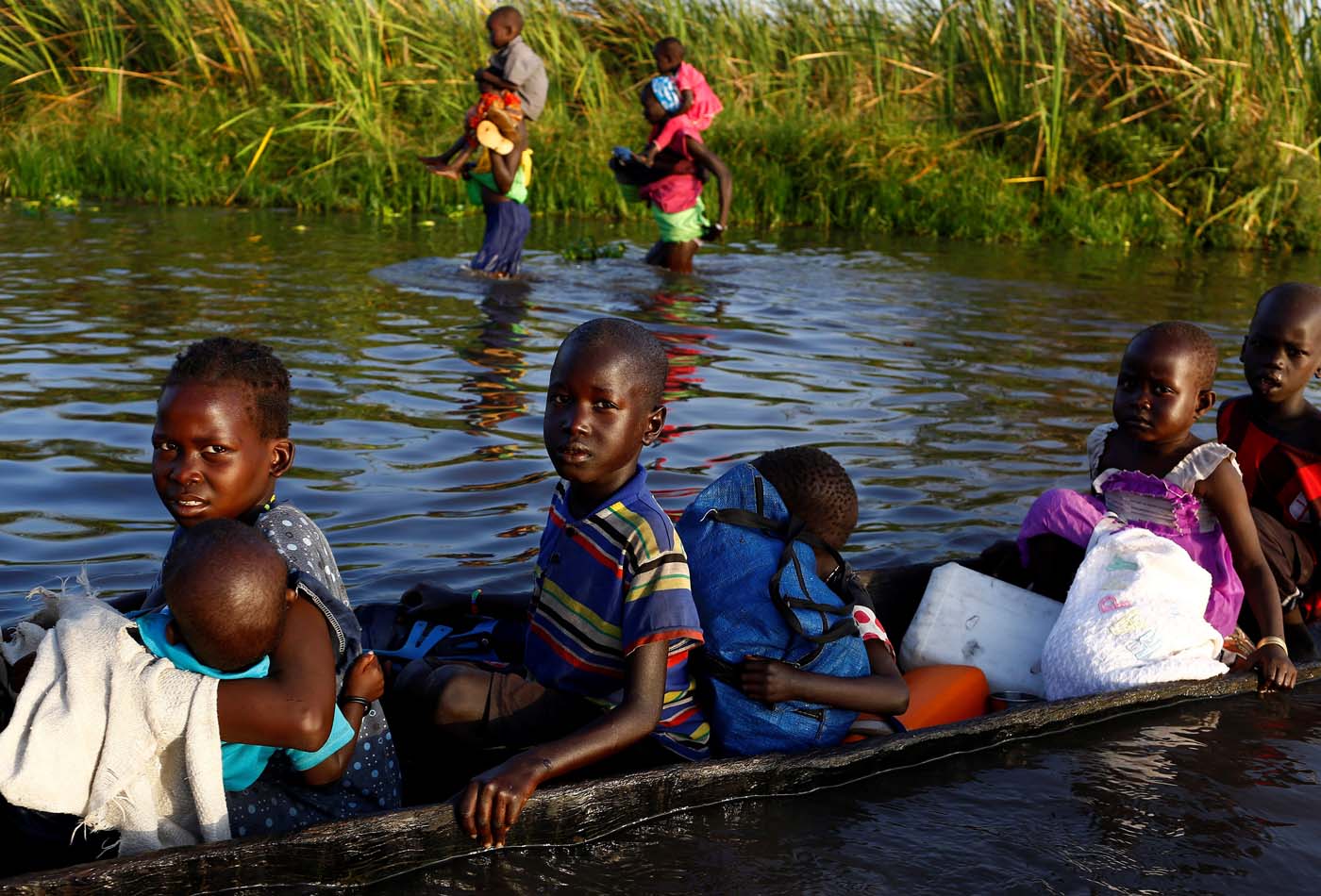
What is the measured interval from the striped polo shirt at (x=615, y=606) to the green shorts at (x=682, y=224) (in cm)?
796

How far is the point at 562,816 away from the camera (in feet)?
10.8

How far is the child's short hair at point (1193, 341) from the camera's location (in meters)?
4.50

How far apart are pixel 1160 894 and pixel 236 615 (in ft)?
7.12

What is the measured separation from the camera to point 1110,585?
4.39 m

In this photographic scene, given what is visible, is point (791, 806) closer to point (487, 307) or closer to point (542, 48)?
point (487, 307)

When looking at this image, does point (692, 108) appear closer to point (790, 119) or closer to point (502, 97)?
point (502, 97)

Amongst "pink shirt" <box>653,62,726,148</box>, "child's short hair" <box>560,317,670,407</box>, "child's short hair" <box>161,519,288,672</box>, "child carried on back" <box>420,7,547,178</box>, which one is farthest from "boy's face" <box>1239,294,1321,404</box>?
"pink shirt" <box>653,62,726,148</box>

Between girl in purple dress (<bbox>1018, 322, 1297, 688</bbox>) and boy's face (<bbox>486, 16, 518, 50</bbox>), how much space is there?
686 cm

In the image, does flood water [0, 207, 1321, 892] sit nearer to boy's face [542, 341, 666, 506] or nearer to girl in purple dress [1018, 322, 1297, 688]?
girl in purple dress [1018, 322, 1297, 688]

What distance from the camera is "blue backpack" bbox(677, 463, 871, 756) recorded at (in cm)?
360

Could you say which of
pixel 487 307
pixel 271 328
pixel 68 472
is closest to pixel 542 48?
pixel 487 307

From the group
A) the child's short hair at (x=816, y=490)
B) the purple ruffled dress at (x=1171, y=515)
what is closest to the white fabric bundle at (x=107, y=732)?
the child's short hair at (x=816, y=490)

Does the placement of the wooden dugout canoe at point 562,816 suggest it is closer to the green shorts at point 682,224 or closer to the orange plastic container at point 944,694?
the orange plastic container at point 944,694

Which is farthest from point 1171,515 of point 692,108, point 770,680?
point 692,108
